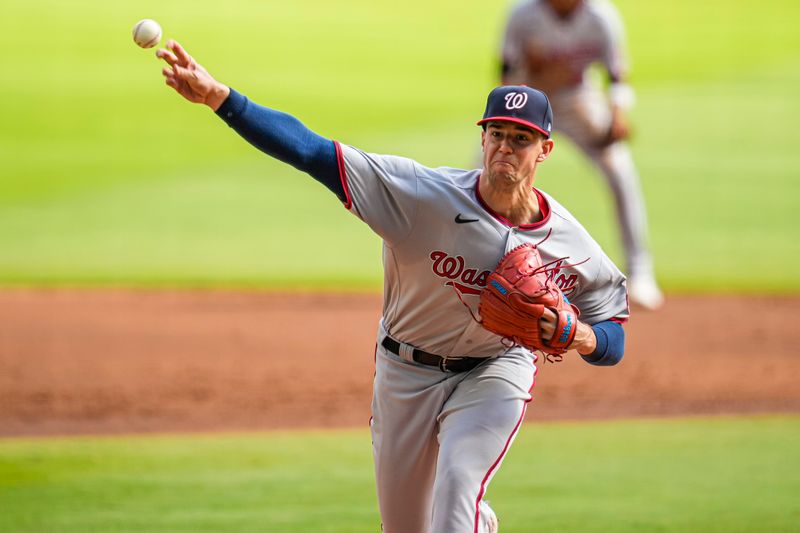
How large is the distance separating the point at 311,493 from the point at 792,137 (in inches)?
604

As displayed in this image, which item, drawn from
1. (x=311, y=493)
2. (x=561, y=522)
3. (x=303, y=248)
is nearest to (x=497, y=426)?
(x=561, y=522)

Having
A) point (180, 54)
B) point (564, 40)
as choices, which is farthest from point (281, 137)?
point (564, 40)

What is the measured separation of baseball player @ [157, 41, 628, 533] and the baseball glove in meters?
0.03

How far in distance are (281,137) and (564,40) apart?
5.95 metres

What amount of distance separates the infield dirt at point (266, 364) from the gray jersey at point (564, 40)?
80.9 inches

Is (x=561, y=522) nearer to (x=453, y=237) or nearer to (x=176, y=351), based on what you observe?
(x=453, y=237)

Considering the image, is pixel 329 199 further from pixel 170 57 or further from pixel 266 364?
pixel 170 57

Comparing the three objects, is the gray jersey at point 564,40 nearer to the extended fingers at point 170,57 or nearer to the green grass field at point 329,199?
the green grass field at point 329,199

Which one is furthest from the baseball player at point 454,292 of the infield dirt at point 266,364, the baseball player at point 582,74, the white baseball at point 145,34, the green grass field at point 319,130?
the green grass field at point 319,130

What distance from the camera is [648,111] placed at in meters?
19.7

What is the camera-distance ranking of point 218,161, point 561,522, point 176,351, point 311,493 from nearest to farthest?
1. point 561,522
2. point 311,493
3. point 176,351
4. point 218,161

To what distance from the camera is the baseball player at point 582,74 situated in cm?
909

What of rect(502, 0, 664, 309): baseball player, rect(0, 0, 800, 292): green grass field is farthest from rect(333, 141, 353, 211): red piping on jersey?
rect(0, 0, 800, 292): green grass field

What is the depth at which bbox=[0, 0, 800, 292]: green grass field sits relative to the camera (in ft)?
41.0
